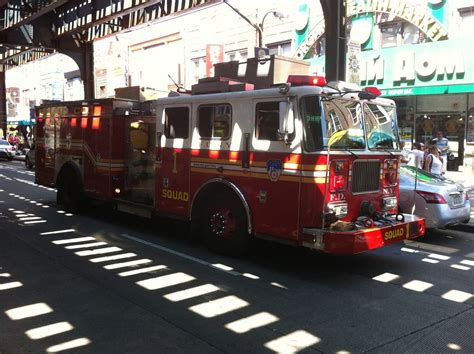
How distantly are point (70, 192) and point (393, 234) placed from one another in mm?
7135

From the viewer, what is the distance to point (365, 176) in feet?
Result: 21.6

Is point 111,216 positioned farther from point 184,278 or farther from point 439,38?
point 439,38

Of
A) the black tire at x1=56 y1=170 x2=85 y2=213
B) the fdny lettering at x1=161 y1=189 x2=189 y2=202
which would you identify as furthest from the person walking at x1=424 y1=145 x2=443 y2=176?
the black tire at x1=56 y1=170 x2=85 y2=213

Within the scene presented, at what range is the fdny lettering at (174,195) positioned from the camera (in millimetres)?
7621

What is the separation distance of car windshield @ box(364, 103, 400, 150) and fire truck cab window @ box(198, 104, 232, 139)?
1.92 m

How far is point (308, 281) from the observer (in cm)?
610

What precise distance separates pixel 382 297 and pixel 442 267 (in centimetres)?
Result: 188

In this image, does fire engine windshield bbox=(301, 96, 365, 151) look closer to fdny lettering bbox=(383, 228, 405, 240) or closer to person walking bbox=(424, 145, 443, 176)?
fdny lettering bbox=(383, 228, 405, 240)

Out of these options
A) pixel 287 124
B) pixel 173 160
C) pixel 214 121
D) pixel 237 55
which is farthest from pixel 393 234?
pixel 237 55

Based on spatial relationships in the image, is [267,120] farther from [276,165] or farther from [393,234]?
[393,234]

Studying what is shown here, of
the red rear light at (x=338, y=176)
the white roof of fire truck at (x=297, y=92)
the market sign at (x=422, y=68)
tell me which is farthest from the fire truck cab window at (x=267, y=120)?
the market sign at (x=422, y=68)

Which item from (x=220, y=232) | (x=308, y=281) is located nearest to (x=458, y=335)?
(x=308, y=281)

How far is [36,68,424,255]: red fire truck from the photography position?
5.97 metres

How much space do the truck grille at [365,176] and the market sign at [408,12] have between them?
38.8 feet
